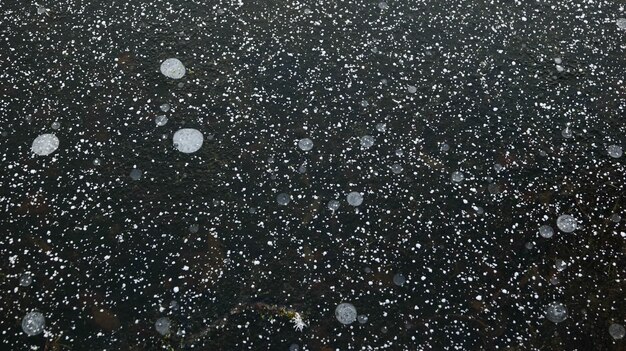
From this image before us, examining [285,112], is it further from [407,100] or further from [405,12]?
[405,12]

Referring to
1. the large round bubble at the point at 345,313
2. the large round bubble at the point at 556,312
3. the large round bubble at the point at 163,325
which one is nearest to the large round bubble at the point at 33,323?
the large round bubble at the point at 163,325

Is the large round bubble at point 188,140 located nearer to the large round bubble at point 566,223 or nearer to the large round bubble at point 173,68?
the large round bubble at point 173,68

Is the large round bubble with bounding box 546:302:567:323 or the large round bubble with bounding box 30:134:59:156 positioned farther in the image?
the large round bubble with bounding box 30:134:59:156

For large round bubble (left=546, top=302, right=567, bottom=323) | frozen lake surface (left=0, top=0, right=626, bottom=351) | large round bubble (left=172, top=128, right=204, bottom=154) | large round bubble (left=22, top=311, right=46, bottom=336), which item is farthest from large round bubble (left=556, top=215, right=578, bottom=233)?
large round bubble (left=22, top=311, right=46, bottom=336)

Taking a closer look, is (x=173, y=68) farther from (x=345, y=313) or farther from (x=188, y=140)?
(x=345, y=313)

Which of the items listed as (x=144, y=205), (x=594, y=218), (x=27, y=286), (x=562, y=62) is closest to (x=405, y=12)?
(x=562, y=62)

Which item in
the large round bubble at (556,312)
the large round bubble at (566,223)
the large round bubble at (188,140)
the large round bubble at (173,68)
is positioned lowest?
the large round bubble at (556,312)

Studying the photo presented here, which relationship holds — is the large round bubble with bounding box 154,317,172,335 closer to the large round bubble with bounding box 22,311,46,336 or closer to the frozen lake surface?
the frozen lake surface
